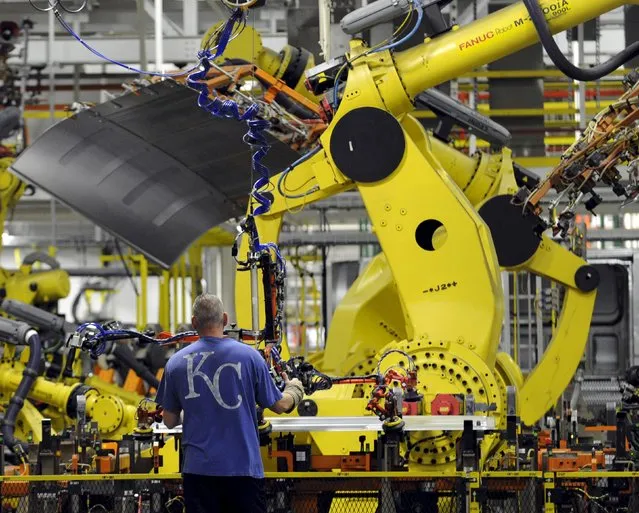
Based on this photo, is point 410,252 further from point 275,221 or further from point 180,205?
point 180,205

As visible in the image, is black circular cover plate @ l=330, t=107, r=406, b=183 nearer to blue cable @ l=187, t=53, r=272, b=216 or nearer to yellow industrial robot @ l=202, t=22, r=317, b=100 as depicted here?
blue cable @ l=187, t=53, r=272, b=216

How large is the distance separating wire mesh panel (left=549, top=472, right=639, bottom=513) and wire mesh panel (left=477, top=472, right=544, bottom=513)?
0.46 feet

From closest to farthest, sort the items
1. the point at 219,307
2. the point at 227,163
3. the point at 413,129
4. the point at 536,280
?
A: the point at 219,307 → the point at 413,129 → the point at 227,163 → the point at 536,280

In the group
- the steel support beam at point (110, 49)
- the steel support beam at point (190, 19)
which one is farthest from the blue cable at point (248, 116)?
the steel support beam at point (110, 49)

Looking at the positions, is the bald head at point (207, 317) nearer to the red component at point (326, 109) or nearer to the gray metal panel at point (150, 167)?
the red component at point (326, 109)

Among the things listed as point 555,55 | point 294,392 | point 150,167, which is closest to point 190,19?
point 150,167

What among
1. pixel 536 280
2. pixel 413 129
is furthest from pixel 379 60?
pixel 536 280

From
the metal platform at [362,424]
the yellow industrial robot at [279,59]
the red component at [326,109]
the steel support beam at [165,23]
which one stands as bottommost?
the metal platform at [362,424]

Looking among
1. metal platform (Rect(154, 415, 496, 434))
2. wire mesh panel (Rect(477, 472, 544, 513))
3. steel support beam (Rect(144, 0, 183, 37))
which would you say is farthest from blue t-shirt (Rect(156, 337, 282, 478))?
steel support beam (Rect(144, 0, 183, 37))

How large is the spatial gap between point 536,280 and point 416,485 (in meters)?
7.66

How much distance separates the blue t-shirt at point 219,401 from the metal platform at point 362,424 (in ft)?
5.90

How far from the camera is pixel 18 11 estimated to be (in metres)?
16.1

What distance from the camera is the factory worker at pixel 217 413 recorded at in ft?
18.6

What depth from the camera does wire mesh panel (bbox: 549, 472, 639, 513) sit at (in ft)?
25.1
